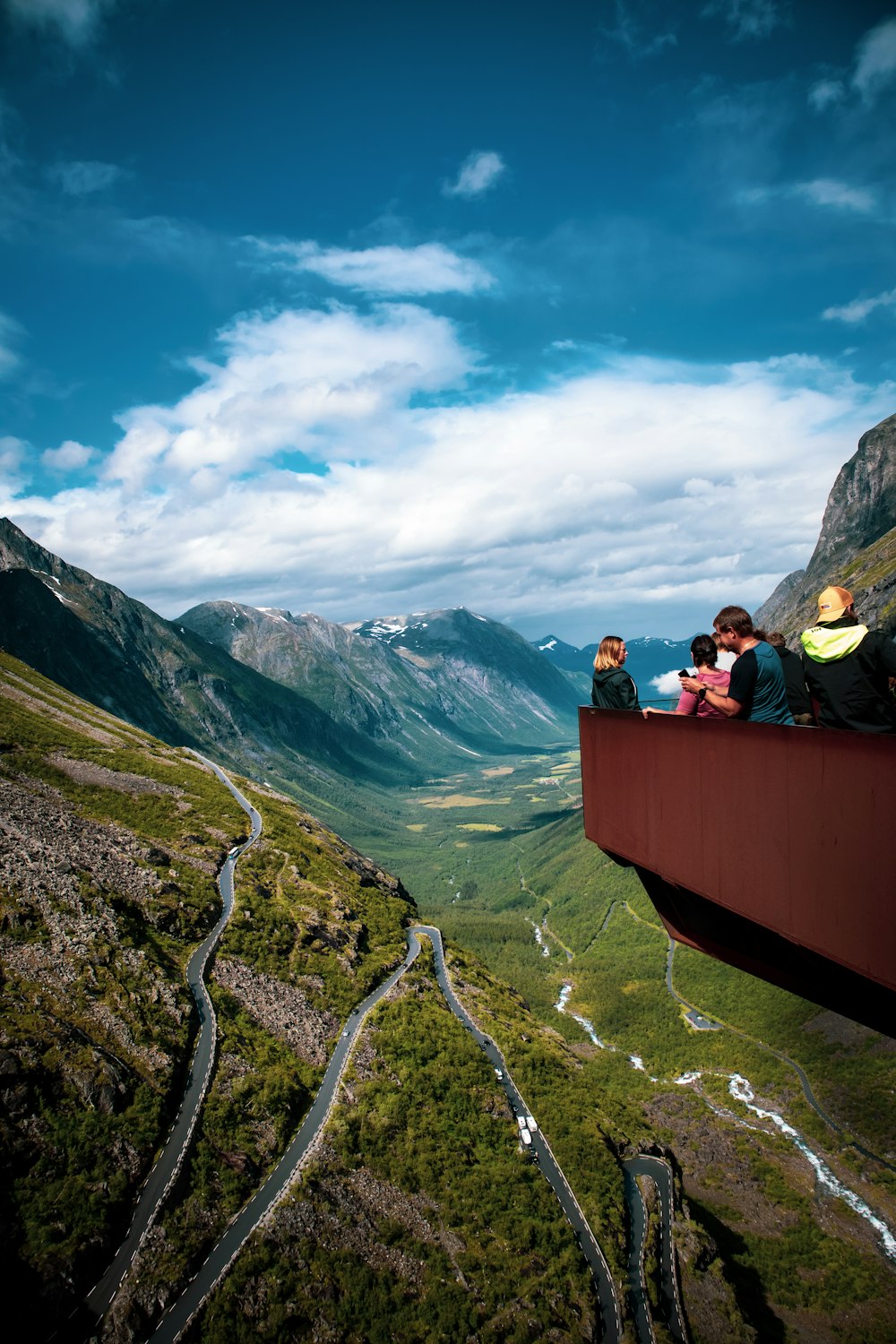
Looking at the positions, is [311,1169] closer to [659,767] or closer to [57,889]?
[57,889]

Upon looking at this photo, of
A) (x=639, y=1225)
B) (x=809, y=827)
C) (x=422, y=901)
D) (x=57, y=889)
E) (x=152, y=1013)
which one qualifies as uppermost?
(x=809, y=827)

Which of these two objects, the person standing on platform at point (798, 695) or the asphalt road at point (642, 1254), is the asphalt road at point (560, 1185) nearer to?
the asphalt road at point (642, 1254)

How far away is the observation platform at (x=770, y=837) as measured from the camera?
551cm

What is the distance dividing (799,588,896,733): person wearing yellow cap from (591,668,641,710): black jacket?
2.81 meters

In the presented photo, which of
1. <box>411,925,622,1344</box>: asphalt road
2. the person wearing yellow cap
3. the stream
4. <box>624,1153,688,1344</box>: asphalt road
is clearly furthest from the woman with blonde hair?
the stream

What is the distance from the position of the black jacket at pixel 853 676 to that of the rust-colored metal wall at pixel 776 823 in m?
0.84

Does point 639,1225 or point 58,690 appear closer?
point 639,1225

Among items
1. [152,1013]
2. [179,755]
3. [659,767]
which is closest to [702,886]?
[659,767]

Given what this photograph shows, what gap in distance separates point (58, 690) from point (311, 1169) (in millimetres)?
109963

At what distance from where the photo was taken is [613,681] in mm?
10234

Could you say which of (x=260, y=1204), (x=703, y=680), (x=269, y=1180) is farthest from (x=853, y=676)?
(x=269, y=1180)

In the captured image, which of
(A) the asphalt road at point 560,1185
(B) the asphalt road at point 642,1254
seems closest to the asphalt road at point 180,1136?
(A) the asphalt road at point 560,1185

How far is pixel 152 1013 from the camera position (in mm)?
48125

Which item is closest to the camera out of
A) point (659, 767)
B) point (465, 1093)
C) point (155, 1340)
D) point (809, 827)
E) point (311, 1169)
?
point (809, 827)
